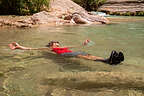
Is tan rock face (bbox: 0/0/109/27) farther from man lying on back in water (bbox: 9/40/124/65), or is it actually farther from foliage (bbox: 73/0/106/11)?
foliage (bbox: 73/0/106/11)

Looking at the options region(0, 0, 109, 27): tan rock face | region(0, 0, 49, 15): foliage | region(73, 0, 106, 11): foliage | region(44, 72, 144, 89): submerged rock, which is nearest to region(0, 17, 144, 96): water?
region(44, 72, 144, 89): submerged rock

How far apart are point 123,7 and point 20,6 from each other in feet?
64.1

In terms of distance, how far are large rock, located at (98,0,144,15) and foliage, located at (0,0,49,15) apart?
50.2 ft

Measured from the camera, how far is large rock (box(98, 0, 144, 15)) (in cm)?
3366

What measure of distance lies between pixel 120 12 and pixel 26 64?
2896 centimetres

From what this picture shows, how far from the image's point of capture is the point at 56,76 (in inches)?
238

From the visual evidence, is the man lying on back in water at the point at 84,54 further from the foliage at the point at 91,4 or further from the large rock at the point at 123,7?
the foliage at the point at 91,4

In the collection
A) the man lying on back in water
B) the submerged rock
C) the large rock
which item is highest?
the large rock

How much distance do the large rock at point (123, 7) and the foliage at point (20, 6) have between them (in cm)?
1530

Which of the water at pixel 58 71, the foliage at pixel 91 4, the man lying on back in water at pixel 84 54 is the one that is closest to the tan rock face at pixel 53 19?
the water at pixel 58 71

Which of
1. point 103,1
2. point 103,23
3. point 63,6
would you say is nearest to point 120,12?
point 103,1

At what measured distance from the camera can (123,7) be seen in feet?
118

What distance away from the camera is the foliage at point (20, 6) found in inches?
832

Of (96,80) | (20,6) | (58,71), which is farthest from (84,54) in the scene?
(20,6)
